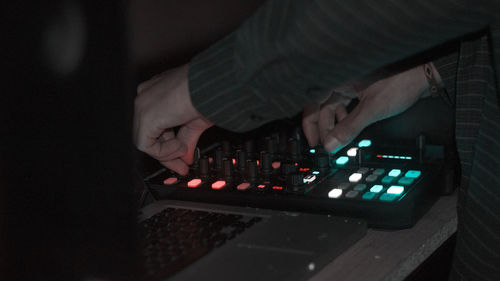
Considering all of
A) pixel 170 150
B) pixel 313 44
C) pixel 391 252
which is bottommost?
pixel 391 252

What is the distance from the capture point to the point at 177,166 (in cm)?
88

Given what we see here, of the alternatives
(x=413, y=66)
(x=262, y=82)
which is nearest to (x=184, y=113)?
(x=262, y=82)

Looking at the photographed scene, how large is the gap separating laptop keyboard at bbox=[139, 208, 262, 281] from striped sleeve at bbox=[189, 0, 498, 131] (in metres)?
0.14

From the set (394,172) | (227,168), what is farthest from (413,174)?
(227,168)

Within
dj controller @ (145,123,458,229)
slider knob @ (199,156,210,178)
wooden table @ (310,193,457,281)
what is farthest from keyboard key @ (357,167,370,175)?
slider knob @ (199,156,210,178)

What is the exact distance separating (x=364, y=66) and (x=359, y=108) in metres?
0.27

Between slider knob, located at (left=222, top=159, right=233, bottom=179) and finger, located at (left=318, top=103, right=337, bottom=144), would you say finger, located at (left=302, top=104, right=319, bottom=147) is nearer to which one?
finger, located at (left=318, top=103, right=337, bottom=144)

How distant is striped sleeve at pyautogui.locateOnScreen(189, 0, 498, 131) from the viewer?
0.56m

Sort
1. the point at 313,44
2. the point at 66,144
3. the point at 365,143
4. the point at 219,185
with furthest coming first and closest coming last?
the point at 365,143 < the point at 219,185 < the point at 313,44 < the point at 66,144

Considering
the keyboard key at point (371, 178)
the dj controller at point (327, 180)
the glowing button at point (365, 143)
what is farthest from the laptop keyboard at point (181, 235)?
the glowing button at point (365, 143)

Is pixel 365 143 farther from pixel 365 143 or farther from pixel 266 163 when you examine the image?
pixel 266 163

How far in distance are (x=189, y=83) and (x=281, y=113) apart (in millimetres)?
126

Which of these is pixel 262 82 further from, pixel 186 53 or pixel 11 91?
pixel 186 53

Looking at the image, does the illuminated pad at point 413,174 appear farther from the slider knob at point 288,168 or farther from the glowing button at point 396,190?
the slider knob at point 288,168
